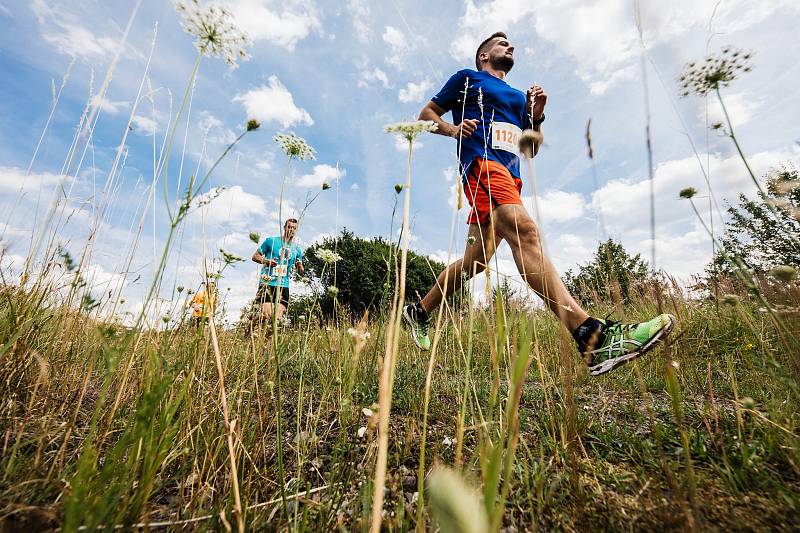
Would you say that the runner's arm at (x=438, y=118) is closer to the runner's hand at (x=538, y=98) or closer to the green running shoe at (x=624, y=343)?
the runner's hand at (x=538, y=98)

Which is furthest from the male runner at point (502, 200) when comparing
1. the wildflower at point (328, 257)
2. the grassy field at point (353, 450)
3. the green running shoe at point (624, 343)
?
the wildflower at point (328, 257)

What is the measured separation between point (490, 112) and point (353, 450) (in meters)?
2.62

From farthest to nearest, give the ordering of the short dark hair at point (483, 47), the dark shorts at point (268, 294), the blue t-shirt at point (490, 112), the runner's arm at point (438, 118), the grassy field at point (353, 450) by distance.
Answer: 1. the short dark hair at point (483, 47)
2. the blue t-shirt at point (490, 112)
3. the runner's arm at point (438, 118)
4. the dark shorts at point (268, 294)
5. the grassy field at point (353, 450)

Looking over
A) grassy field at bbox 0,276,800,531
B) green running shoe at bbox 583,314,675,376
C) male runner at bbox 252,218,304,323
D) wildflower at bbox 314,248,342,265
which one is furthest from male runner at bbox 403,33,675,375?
male runner at bbox 252,218,304,323

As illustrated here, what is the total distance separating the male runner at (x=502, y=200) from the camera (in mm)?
1934

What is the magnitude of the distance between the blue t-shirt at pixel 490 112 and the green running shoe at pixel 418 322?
45.3 inches

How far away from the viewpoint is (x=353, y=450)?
1.29 metres

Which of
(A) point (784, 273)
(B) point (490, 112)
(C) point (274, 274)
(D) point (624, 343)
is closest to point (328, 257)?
(C) point (274, 274)

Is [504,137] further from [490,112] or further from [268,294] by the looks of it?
[268,294]

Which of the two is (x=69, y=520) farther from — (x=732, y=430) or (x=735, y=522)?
(x=732, y=430)

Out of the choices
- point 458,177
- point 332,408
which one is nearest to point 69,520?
point 458,177

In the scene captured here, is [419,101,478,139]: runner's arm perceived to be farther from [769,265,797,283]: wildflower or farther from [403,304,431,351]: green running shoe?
[769,265,797,283]: wildflower

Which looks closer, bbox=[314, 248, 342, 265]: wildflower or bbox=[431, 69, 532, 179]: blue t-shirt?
bbox=[314, 248, 342, 265]: wildflower

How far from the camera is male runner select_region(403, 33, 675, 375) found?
1.93m
